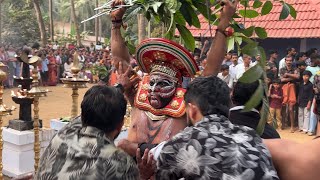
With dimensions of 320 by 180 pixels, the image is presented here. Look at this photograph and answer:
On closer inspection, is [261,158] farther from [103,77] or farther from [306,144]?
[103,77]

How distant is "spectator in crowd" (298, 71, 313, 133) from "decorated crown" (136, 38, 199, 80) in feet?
21.5

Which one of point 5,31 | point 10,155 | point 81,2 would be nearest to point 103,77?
point 10,155

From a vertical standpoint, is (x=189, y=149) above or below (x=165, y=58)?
below

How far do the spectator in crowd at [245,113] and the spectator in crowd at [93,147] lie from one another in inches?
41.6

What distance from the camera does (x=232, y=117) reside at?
300 cm

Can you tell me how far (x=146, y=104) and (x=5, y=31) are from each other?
1134 inches

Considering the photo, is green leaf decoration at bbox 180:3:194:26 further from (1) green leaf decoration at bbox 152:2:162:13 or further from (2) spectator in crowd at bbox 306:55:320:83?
(2) spectator in crowd at bbox 306:55:320:83

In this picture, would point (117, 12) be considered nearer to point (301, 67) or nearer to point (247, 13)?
point (247, 13)

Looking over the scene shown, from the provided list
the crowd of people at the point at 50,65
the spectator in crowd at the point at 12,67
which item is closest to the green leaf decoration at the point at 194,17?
the crowd of people at the point at 50,65

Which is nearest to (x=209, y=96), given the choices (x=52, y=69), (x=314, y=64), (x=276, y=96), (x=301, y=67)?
(x=276, y=96)

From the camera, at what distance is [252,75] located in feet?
7.30

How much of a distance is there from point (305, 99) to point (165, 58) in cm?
682

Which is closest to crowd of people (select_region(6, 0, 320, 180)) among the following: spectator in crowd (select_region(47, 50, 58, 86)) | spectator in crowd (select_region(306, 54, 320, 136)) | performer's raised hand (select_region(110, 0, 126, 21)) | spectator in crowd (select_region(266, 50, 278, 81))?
performer's raised hand (select_region(110, 0, 126, 21))

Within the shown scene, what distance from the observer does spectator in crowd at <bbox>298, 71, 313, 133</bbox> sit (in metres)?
8.91
